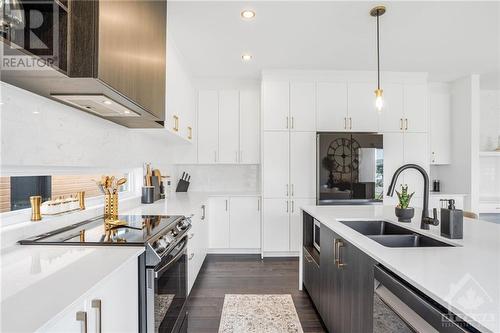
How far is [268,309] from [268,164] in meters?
1.93

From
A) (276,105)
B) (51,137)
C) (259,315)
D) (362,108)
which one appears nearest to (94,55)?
(51,137)

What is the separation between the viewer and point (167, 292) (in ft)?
4.95

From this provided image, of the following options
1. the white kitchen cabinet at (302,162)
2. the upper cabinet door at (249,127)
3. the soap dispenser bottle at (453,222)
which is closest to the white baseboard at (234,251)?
the white kitchen cabinet at (302,162)

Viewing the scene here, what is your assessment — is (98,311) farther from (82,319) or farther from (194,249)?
(194,249)

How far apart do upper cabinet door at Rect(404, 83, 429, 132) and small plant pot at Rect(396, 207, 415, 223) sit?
99.0 inches

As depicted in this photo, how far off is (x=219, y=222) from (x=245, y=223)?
0.37 meters

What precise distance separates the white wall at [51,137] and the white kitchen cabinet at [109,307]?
0.78 meters

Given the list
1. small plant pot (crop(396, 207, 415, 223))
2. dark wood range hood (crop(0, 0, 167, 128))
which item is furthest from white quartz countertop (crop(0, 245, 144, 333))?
small plant pot (crop(396, 207, 415, 223))

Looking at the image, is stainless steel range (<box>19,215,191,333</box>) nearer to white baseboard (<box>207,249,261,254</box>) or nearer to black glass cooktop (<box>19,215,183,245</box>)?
black glass cooktop (<box>19,215,183,245</box>)

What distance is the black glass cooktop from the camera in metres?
1.33

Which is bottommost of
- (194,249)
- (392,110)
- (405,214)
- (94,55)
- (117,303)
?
(194,249)

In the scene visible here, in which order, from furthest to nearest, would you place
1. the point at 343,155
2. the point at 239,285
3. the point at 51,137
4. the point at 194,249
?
the point at 343,155, the point at 239,285, the point at 194,249, the point at 51,137

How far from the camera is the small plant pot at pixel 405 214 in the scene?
1.86m

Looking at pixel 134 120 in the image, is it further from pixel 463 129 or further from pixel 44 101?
pixel 463 129
